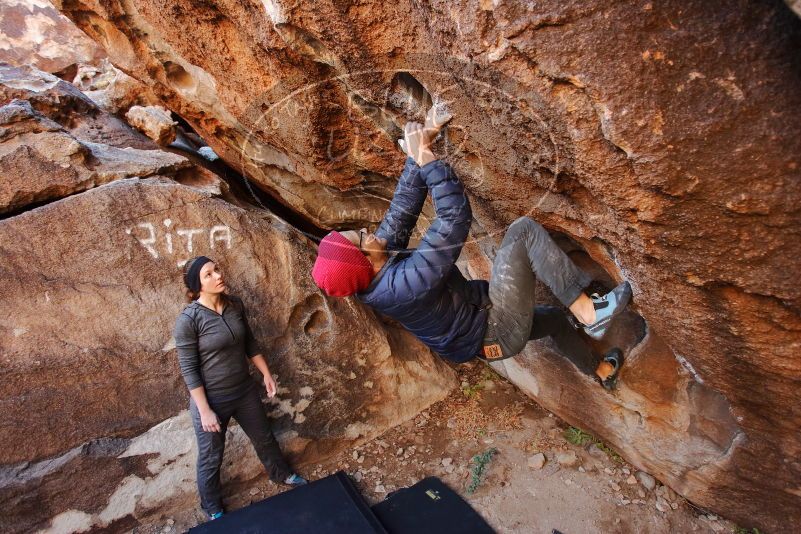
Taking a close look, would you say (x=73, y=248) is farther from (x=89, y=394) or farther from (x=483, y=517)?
(x=483, y=517)

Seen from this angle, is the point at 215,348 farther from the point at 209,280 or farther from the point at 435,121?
the point at 435,121

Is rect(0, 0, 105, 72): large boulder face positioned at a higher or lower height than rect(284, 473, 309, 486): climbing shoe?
higher

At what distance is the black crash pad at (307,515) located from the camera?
3.30 metres

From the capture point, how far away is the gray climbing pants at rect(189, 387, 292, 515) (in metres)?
3.25

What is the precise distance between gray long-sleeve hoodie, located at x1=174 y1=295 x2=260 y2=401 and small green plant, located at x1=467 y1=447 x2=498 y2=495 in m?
1.74

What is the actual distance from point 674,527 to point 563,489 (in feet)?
2.29

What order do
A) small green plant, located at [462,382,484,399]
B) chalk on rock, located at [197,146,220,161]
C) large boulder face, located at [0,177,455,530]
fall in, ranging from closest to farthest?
large boulder face, located at [0,177,455,530], small green plant, located at [462,382,484,399], chalk on rock, located at [197,146,220,161]

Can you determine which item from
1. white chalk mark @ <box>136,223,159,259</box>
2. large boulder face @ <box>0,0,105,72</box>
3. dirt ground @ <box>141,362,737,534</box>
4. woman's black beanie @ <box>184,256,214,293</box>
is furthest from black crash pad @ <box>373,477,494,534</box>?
large boulder face @ <box>0,0,105,72</box>

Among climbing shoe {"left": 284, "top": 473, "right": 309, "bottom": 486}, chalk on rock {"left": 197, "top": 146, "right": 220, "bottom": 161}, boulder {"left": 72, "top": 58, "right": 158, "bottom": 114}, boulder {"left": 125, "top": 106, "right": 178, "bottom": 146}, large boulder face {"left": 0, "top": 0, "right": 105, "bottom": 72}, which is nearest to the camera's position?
climbing shoe {"left": 284, "top": 473, "right": 309, "bottom": 486}

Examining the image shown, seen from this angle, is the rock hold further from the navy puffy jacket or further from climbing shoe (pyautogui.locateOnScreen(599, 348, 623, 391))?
the navy puffy jacket

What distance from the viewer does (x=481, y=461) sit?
379 cm

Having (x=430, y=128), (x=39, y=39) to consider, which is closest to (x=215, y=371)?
(x=430, y=128)

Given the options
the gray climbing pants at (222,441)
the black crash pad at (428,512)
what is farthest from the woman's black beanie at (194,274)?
the black crash pad at (428,512)

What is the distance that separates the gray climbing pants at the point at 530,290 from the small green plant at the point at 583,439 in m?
0.86
